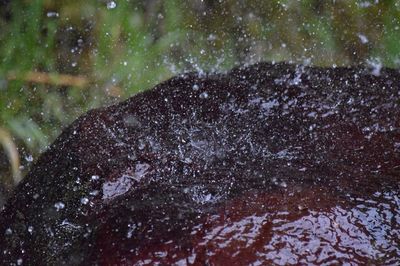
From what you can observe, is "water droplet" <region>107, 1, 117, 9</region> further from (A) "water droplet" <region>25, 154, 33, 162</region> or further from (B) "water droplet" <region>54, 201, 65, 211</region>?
(B) "water droplet" <region>54, 201, 65, 211</region>

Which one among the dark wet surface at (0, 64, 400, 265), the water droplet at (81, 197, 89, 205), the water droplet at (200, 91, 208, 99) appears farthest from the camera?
the water droplet at (200, 91, 208, 99)

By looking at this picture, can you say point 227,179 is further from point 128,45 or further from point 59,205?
point 128,45

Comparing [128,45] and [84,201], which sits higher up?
[128,45]

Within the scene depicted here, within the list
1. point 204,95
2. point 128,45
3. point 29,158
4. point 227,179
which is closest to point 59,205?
point 227,179

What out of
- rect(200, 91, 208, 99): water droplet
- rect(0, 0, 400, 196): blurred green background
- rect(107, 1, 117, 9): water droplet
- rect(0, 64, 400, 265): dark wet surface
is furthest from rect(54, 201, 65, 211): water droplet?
rect(107, 1, 117, 9): water droplet

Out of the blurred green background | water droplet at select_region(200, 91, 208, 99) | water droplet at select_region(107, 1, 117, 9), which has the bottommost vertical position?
water droplet at select_region(200, 91, 208, 99)

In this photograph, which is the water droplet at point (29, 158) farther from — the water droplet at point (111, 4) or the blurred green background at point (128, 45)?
the water droplet at point (111, 4)

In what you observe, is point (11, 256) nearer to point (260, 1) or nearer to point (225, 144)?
point (225, 144)
